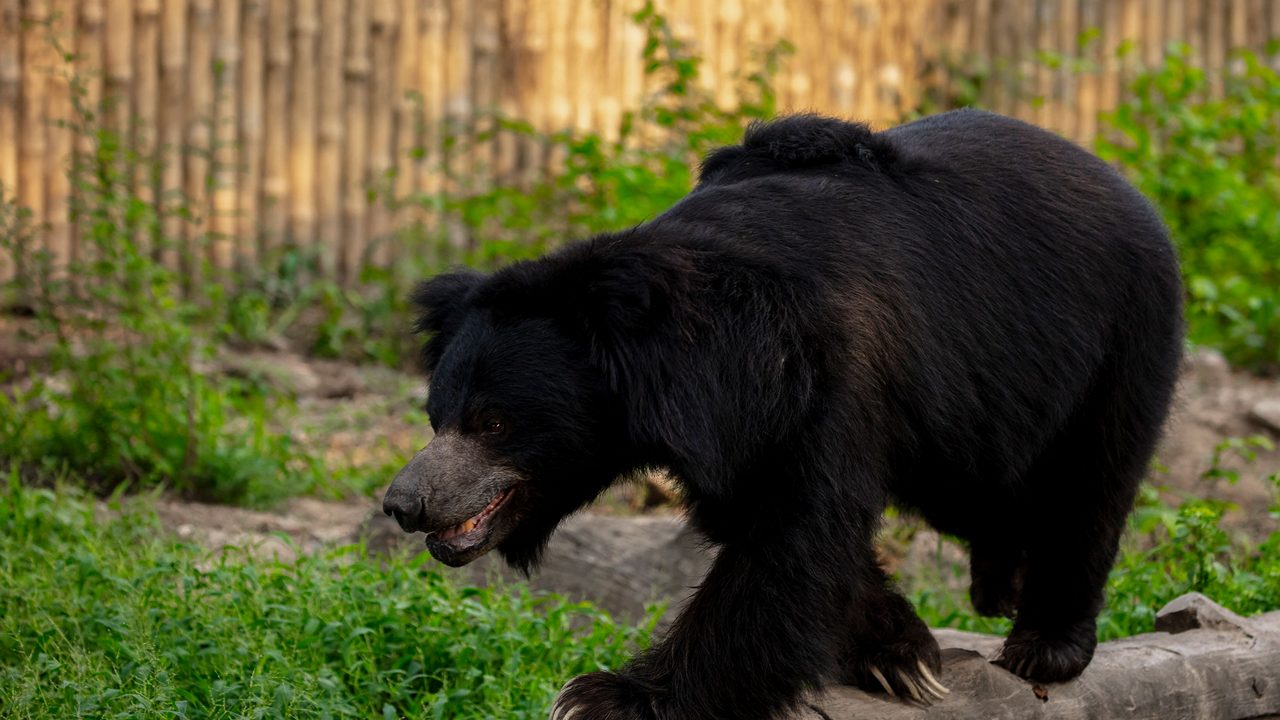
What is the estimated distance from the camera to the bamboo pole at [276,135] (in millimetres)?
7652

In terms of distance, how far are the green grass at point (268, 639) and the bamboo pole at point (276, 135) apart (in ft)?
11.8

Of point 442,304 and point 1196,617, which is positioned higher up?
point 442,304

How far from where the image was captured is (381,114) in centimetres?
803

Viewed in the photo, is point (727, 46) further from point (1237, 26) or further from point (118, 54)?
point (1237, 26)

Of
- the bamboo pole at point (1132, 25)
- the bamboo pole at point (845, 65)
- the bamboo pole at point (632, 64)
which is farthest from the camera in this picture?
the bamboo pole at point (1132, 25)

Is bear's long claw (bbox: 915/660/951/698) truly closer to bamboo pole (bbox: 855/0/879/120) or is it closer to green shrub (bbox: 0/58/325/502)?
green shrub (bbox: 0/58/325/502)

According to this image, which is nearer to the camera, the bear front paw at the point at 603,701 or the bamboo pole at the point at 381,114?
the bear front paw at the point at 603,701

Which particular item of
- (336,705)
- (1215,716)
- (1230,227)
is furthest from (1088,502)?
(1230,227)

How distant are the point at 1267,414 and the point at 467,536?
16.1 ft

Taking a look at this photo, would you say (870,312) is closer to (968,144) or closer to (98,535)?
(968,144)

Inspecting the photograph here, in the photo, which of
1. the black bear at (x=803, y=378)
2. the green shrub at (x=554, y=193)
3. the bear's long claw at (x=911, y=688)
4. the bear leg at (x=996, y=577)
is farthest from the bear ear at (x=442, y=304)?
the green shrub at (x=554, y=193)

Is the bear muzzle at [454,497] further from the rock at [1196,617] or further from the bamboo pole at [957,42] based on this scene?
the bamboo pole at [957,42]

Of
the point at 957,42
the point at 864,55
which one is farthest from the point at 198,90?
the point at 957,42

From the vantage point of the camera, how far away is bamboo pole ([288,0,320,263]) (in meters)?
7.73
